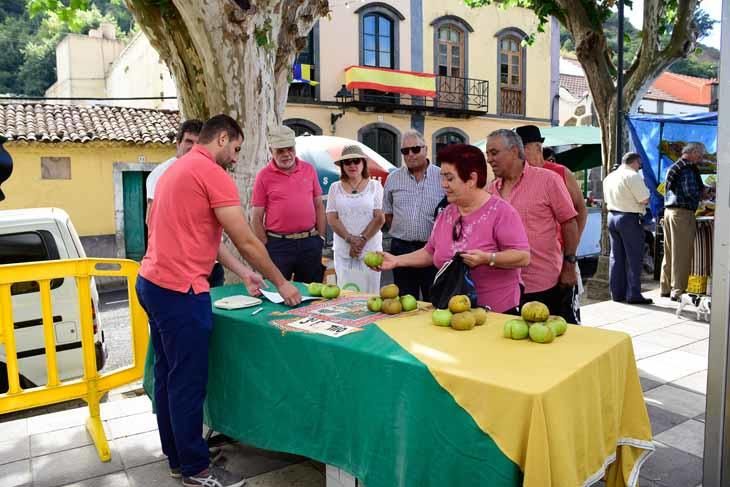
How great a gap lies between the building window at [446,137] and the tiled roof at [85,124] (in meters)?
8.92

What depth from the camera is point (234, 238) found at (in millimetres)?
3035

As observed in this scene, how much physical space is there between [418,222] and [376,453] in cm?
272

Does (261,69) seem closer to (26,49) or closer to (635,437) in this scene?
(635,437)

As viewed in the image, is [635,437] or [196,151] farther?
[196,151]

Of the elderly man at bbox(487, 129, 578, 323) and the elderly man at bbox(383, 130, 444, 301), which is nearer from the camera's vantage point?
the elderly man at bbox(487, 129, 578, 323)

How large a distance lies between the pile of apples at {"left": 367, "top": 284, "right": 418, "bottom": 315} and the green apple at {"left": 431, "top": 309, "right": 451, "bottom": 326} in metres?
0.32

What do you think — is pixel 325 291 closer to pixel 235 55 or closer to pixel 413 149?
pixel 413 149

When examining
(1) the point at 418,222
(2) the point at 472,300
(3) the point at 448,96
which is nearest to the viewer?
(2) the point at 472,300

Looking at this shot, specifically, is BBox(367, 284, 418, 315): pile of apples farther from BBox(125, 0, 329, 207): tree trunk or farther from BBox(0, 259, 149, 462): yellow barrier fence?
BBox(125, 0, 329, 207): tree trunk

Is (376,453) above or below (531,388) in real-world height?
below

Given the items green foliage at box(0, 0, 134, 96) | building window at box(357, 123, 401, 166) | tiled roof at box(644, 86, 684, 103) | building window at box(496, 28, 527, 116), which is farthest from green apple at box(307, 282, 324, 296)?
green foliage at box(0, 0, 134, 96)

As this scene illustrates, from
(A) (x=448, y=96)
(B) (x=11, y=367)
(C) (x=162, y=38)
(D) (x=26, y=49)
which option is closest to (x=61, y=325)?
(B) (x=11, y=367)

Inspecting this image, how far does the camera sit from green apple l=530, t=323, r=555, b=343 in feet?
8.13

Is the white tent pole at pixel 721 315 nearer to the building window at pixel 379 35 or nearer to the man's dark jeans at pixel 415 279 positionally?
the man's dark jeans at pixel 415 279
